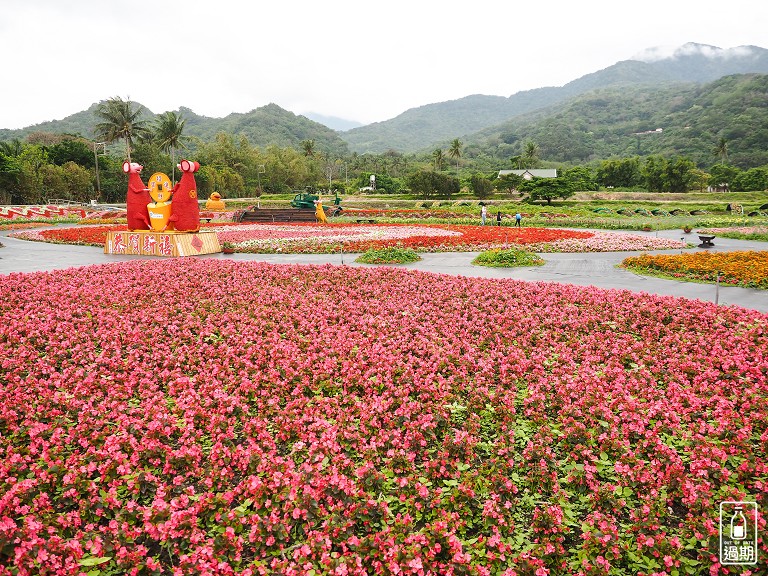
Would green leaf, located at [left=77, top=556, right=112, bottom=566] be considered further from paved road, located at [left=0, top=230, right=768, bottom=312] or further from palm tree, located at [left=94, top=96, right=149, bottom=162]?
palm tree, located at [left=94, top=96, right=149, bottom=162]

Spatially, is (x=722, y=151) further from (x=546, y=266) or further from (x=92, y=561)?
(x=92, y=561)

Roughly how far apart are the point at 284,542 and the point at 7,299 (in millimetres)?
8435

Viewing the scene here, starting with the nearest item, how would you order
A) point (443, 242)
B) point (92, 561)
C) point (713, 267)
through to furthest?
point (92, 561) → point (713, 267) → point (443, 242)

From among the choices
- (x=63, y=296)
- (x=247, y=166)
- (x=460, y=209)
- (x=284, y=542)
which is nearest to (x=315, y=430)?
(x=284, y=542)

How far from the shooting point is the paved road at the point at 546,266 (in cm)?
1066

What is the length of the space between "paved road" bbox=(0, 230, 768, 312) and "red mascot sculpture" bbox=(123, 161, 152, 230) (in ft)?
5.07

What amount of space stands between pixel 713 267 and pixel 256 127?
480 ft

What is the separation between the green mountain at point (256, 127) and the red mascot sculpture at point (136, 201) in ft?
372

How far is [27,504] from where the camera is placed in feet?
12.7

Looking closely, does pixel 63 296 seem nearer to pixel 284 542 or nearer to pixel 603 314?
pixel 284 542

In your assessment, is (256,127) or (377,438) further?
(256,127)

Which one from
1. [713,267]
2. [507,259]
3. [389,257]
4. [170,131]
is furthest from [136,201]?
[170,131]

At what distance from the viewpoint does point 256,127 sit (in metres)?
143

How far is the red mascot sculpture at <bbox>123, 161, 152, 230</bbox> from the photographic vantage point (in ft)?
58.3
